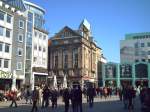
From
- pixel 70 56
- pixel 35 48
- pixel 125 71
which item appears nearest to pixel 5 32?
pixel 35 48

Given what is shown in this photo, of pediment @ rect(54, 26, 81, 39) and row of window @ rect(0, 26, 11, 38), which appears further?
pediment @ rect(54, 26, 81, 39)

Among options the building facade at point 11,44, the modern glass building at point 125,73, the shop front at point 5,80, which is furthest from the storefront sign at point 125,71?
the shop front at point 5,80

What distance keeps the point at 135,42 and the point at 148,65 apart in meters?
15.2

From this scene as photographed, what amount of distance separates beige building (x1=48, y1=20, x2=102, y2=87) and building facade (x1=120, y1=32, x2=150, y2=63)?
24136mm


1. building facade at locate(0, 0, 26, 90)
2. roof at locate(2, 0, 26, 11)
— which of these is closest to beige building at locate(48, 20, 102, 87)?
roof at locate(2, 0, 26, 11)

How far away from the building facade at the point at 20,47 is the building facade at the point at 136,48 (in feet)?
150

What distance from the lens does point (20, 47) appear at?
54.0 meters

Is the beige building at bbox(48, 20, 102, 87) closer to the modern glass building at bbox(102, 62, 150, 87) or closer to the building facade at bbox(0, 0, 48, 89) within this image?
the modern glass building at bbox(102, 62, 150, 87)

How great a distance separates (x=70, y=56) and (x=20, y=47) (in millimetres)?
25891

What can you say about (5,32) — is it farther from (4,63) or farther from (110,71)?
(110,71)

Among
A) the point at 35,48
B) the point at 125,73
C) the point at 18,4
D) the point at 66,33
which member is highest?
the point at 18,4

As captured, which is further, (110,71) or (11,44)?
(110,71)

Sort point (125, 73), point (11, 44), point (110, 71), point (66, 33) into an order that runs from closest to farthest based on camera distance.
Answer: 1. point (11, 44)
2. point (66, 33)
3. point (125, 73)
4. point (110, 71)

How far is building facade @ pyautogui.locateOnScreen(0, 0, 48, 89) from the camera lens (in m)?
49.6
